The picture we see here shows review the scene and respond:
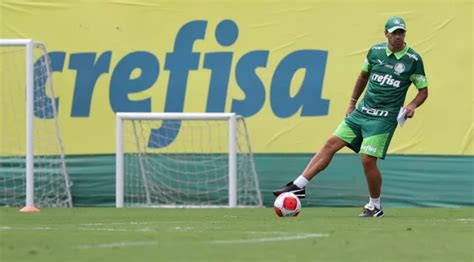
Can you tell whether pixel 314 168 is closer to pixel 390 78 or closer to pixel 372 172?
pixel 372 172

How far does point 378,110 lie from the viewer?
12086 millimetres

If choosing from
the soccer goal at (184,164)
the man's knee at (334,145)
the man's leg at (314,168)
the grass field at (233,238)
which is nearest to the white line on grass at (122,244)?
the grass field at (233,238)

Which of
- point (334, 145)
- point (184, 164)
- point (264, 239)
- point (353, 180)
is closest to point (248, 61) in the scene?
point (184, 164)

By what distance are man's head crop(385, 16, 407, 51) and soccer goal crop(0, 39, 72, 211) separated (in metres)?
5.84

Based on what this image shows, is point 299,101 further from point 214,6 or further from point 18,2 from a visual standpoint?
point 18,2

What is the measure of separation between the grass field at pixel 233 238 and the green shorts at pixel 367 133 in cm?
70

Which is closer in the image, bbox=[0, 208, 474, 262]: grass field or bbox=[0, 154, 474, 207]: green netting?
bbox=[0, 208, 474, 262]: grass field

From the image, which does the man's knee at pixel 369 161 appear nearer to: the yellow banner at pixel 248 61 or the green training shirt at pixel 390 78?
the green training shirt at pixel 390 78

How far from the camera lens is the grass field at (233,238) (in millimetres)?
7246

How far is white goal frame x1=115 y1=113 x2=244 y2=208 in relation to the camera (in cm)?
1563

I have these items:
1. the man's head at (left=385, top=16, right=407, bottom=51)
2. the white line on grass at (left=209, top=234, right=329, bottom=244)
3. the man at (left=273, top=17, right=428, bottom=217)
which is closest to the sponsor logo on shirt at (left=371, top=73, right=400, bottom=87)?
the man at (left=273, top=17, right=428, bottom=217)

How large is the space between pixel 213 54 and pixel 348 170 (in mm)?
2388

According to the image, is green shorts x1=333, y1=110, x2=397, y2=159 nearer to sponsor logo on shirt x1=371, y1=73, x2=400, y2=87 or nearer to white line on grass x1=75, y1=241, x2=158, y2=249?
sponsor logo on shirt x1=371, y1=73, x2=400, y2=87

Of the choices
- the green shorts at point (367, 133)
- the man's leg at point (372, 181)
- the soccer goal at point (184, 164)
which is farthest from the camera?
the soccer goal at point (184, 164)
